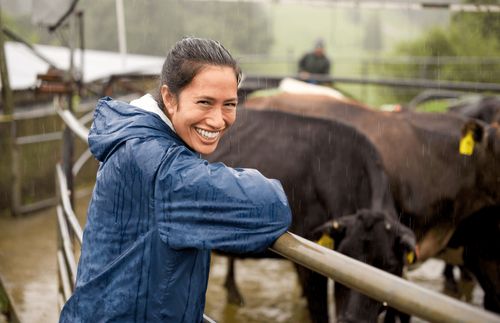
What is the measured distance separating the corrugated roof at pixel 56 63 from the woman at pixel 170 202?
23.8 ft

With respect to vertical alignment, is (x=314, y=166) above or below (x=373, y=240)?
above

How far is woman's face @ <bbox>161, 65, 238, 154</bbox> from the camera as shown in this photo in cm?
164

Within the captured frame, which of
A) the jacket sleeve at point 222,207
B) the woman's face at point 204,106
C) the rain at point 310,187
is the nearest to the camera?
the jacket sleeve at point 222,207

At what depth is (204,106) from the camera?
1.65 metres

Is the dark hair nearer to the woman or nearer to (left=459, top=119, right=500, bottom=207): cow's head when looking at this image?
the woman

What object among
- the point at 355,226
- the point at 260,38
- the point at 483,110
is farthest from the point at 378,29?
the point at 355,226

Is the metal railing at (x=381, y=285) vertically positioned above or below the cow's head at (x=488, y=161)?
above

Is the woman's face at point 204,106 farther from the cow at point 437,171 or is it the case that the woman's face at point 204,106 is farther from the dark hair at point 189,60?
the cow at point 437,171

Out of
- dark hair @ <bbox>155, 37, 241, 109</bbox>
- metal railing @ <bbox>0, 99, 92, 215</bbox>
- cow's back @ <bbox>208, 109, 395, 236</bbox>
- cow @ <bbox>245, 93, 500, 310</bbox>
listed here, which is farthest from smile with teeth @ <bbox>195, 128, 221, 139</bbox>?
metal railing @ <bbox>0, 99, 92, 215</bbox>

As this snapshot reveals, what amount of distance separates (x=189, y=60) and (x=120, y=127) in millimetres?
236

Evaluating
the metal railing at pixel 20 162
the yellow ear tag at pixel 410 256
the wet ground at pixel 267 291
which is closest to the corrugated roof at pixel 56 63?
the metal railing at pixel 20 162

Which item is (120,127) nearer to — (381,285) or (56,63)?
(381,285)

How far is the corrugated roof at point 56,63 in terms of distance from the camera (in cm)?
1105

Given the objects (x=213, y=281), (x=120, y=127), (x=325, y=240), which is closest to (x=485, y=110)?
(x=213, y=281)
